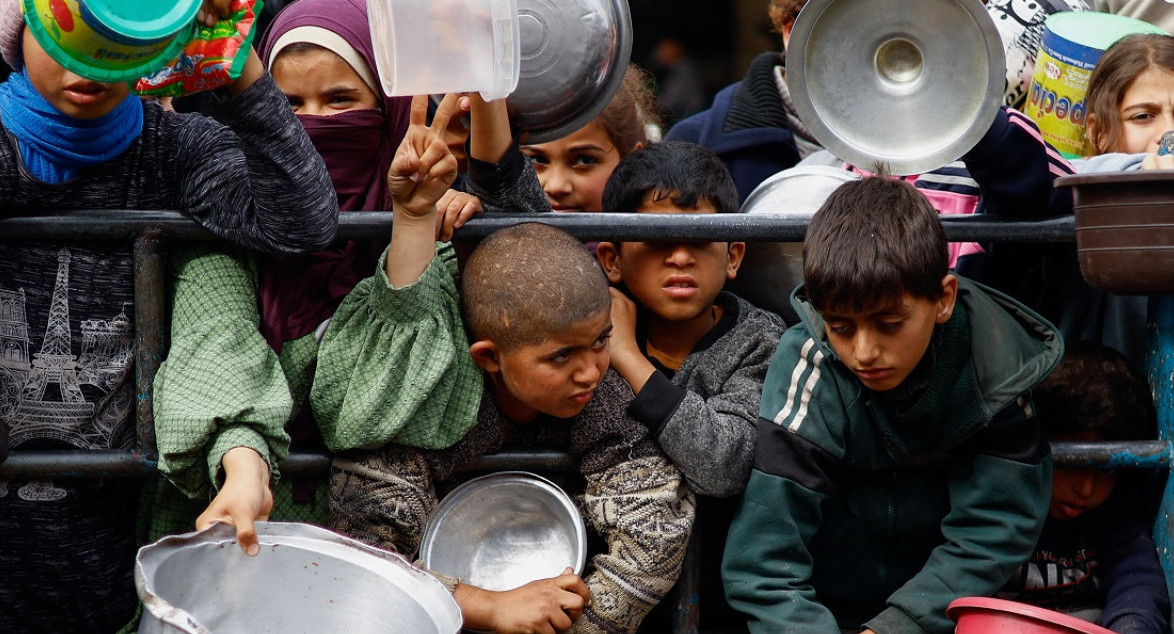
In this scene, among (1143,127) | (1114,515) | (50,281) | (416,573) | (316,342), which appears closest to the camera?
(416,573)


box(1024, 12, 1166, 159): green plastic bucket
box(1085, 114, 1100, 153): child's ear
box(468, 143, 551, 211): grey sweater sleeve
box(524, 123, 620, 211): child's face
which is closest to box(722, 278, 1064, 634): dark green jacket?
box(468, 143, 551, 211): grey sweater sleeve

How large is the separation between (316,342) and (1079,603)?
170cm

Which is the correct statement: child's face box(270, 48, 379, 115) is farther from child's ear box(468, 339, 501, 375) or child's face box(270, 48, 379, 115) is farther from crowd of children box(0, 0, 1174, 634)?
child's ear box(468, 339, 501, 375)

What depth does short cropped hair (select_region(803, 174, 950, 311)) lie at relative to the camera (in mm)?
2354

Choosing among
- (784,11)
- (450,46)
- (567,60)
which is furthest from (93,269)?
(784,11)

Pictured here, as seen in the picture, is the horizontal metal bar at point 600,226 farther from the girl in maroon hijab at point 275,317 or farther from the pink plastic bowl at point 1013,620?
the pink plastic bowl at point 1013,620

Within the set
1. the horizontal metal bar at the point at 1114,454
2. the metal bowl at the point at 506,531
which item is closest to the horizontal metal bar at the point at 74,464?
the metal bowl at the point at 506,531

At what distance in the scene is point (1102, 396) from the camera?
264 cm

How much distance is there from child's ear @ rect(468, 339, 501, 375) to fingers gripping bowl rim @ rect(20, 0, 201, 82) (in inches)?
32.4

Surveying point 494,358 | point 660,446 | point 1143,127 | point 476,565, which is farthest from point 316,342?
point 1143,127

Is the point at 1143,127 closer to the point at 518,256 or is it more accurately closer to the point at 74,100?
the point at 518,256

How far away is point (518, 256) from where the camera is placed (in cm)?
246

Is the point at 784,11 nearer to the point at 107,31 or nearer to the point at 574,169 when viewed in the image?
the point at 574,169

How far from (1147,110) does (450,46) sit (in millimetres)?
1939
